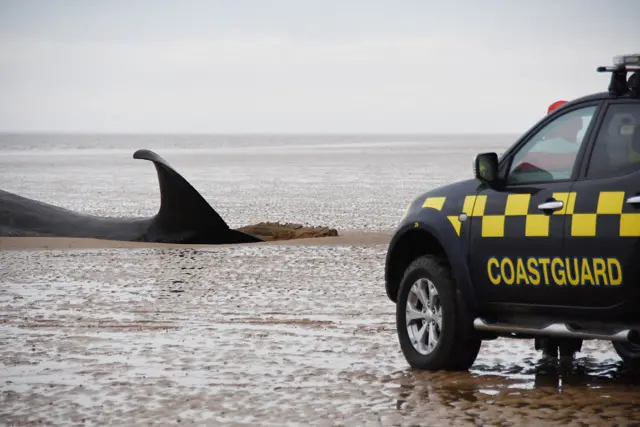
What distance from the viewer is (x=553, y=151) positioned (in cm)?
833

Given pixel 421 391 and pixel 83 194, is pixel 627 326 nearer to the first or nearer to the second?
pixel 421 391

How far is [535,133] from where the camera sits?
8.26 m

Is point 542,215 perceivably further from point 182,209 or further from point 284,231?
point 284,231

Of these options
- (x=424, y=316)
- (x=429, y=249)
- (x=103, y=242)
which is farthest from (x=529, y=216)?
(x=103, y=242)

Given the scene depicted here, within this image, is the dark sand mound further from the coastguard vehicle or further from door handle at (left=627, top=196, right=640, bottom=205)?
door handle at (left=627, top=196, right=640, bottom=205)

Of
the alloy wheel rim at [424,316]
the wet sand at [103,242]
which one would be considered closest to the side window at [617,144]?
the alloy wheel rim at [424,316]

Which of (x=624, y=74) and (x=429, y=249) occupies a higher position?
(x=624, y=74)

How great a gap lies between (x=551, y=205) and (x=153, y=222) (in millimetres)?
11474

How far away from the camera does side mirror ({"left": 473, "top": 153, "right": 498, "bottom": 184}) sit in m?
8.16

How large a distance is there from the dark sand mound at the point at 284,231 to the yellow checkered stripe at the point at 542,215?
10306mm

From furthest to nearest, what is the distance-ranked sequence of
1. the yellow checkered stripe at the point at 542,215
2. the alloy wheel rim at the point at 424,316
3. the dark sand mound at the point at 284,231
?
the dark sand mound at the point at 284,231, the alloy wheel rim at the point at 424,316, the yellow checkered stripe at the point at 542,215

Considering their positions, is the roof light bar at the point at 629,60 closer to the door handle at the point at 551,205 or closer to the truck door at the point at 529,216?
the truck door at the point at 529,216

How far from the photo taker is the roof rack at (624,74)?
25.2 ft

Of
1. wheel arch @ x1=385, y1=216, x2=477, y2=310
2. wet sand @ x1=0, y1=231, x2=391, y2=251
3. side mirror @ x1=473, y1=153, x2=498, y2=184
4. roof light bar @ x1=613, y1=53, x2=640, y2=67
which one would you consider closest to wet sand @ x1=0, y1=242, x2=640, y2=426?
wheel arch @ x1=385, y1=216, x2=477, y2=310
